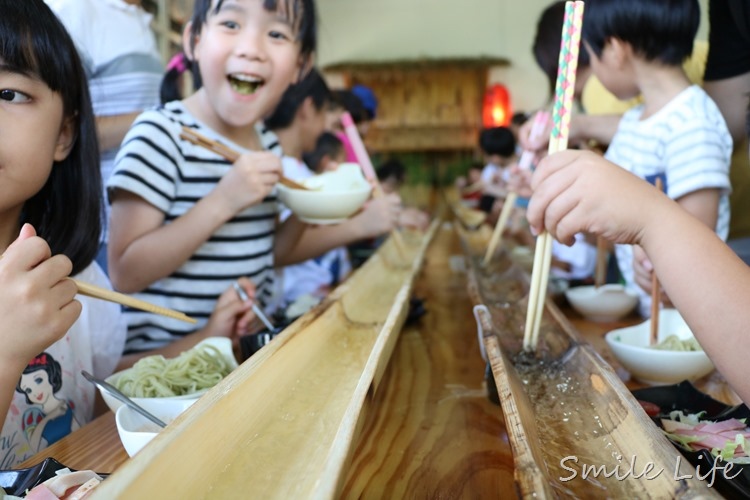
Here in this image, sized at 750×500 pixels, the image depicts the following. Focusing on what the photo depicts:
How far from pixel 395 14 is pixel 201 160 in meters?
10.4

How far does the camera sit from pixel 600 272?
6.26 feet

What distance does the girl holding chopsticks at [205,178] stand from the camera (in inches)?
61.7

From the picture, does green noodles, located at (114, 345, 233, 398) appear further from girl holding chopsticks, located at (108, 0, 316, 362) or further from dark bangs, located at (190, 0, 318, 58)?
dark bangs, located at (190, 0, 318, 58)

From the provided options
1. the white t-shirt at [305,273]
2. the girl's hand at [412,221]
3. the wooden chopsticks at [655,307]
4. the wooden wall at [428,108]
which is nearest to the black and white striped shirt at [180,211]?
the white t-shirt at [305,273]

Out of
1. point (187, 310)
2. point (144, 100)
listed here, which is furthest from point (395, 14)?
point (187, 310)

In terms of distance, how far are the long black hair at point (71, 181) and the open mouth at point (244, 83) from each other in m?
0.46

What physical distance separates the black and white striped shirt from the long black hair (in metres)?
0.20

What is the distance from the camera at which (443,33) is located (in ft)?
36.9

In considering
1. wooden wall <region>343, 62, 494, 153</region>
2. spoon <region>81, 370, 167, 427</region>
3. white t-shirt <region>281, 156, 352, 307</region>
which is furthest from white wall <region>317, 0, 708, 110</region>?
spoon <region>81, 370, 167, 427</region>

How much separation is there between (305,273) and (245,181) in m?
1.68

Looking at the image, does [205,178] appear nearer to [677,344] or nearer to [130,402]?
[130,402]

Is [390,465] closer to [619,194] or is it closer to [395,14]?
[619,194]

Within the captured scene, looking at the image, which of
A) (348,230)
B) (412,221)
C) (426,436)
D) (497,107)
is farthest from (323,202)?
(497,107)

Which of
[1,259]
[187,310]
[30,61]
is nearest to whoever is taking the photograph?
[1,259]
